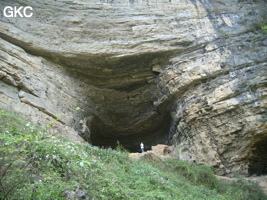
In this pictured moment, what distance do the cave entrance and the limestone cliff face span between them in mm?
42

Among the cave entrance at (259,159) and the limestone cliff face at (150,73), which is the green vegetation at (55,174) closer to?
the limestone cliff face at (150,73)

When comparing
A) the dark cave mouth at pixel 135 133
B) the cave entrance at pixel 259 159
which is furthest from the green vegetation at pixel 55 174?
the dark cave mouth at pixel 135 133

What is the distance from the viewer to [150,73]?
13.8 meters

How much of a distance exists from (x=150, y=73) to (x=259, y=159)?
6.56 m

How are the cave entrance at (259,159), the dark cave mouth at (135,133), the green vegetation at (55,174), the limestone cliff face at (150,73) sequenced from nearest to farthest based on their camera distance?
the green vegetation at (55,174) → the limestone cliff face at (150,73) → the cave entrance at (259,159) → the dark cave mouth at (135,133)

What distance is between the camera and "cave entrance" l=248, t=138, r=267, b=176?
10.9 metres

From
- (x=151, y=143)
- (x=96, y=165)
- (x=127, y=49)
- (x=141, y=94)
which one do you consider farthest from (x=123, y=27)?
(x=96, y=165)

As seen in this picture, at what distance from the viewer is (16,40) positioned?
1172 centimetres

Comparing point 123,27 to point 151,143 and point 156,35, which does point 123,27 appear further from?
point 151,143

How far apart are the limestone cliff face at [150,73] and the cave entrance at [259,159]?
42mm

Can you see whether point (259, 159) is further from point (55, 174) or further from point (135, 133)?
point (55, 174)

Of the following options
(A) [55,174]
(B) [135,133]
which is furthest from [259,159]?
(A) [55,174]

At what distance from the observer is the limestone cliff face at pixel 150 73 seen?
10781 millimetres

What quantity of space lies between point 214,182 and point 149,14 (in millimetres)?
9345
